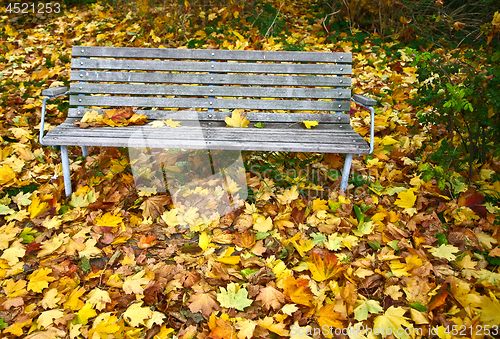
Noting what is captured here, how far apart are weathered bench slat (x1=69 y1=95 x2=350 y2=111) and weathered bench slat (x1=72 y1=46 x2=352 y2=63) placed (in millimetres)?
332

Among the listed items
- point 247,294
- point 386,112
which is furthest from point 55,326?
point 386,112

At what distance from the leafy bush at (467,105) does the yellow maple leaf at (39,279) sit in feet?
8.25

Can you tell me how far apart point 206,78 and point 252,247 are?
57.3 inches

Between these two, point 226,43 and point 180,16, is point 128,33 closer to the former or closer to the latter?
point 180,16

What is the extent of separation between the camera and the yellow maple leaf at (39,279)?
5.98 feet

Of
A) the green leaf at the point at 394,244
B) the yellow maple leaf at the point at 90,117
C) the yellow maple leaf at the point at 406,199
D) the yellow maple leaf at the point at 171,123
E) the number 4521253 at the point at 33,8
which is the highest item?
the number 4521253 at the point at 33,8

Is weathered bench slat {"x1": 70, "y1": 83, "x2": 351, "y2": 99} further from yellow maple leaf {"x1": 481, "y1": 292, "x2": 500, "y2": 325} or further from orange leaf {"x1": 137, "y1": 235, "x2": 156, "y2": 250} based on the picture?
yellow maple leaf {"x1": 481, "y1": 292, "x2": 500, "y2": 325}

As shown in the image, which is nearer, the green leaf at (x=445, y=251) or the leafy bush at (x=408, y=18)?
the green leaf at (x=445, y=251)

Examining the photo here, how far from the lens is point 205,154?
2.92 metres

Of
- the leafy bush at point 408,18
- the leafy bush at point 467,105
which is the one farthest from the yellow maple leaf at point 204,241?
the leafy bush at point 408,18

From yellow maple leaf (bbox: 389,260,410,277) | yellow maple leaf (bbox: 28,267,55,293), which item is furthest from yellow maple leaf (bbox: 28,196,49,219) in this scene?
yellow maple leaf (bbox: 389,260,410,277)

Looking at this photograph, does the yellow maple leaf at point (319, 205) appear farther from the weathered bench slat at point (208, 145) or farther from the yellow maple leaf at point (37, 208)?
the yellow maple leaf at point (37, 208)

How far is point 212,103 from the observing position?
2.86 metres

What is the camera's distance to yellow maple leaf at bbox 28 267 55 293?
182 centimetres
